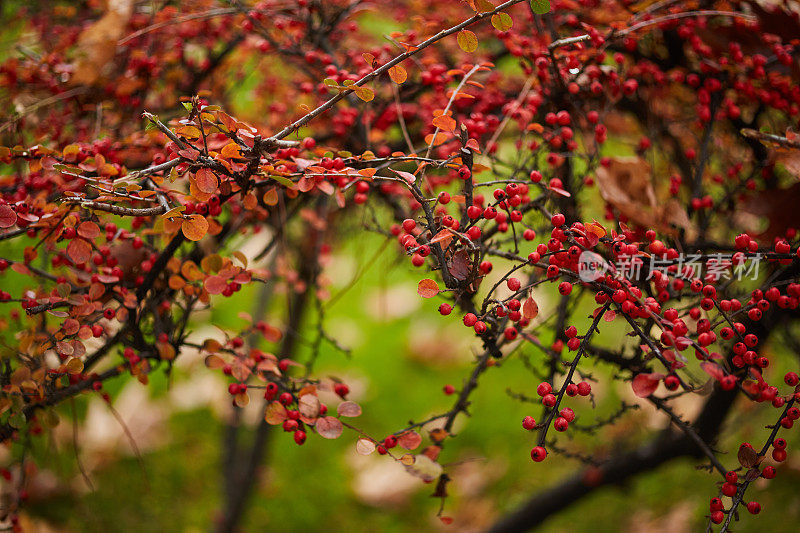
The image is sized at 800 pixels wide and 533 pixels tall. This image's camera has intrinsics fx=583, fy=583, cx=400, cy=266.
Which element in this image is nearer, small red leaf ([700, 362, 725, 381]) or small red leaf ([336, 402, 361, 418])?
small red leaf ([700, 362, 725, 381])

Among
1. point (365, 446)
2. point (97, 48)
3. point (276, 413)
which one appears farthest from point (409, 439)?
point (97, 48)

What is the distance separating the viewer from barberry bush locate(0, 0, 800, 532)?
77cm

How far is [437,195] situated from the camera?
1.24 metres

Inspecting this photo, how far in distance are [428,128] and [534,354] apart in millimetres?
1959

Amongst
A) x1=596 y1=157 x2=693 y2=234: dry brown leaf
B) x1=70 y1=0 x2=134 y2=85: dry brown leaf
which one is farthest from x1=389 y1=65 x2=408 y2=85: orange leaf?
x1=70 y1=0 x2=134 y2=85: dry brown leaf

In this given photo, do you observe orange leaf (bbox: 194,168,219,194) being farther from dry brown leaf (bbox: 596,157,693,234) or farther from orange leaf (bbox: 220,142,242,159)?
dry brown leaf (bbox: 596,157,693,234)

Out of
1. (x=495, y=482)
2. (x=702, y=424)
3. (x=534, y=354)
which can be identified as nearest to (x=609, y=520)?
(x=495, y=482)

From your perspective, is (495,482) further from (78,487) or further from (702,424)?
(78,487)

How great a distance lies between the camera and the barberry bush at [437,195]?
77cm

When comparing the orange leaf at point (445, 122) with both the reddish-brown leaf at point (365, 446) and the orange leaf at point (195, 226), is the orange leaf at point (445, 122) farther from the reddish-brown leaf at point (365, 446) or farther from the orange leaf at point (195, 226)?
the reddish-brown leaf at point (365, 446)

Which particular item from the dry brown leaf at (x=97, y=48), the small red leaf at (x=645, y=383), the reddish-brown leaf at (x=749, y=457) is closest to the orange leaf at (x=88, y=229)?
the dry brown leaf at (x=97, y=48)

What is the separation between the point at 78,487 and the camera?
238cm

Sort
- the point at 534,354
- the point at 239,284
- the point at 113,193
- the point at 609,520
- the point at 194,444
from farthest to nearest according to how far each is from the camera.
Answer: the point at 534,354
the point at 194,444
the point at 609,520
the point at 239,284
the point at 113,193

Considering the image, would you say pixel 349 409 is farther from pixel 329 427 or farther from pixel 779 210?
pixel 779 210
